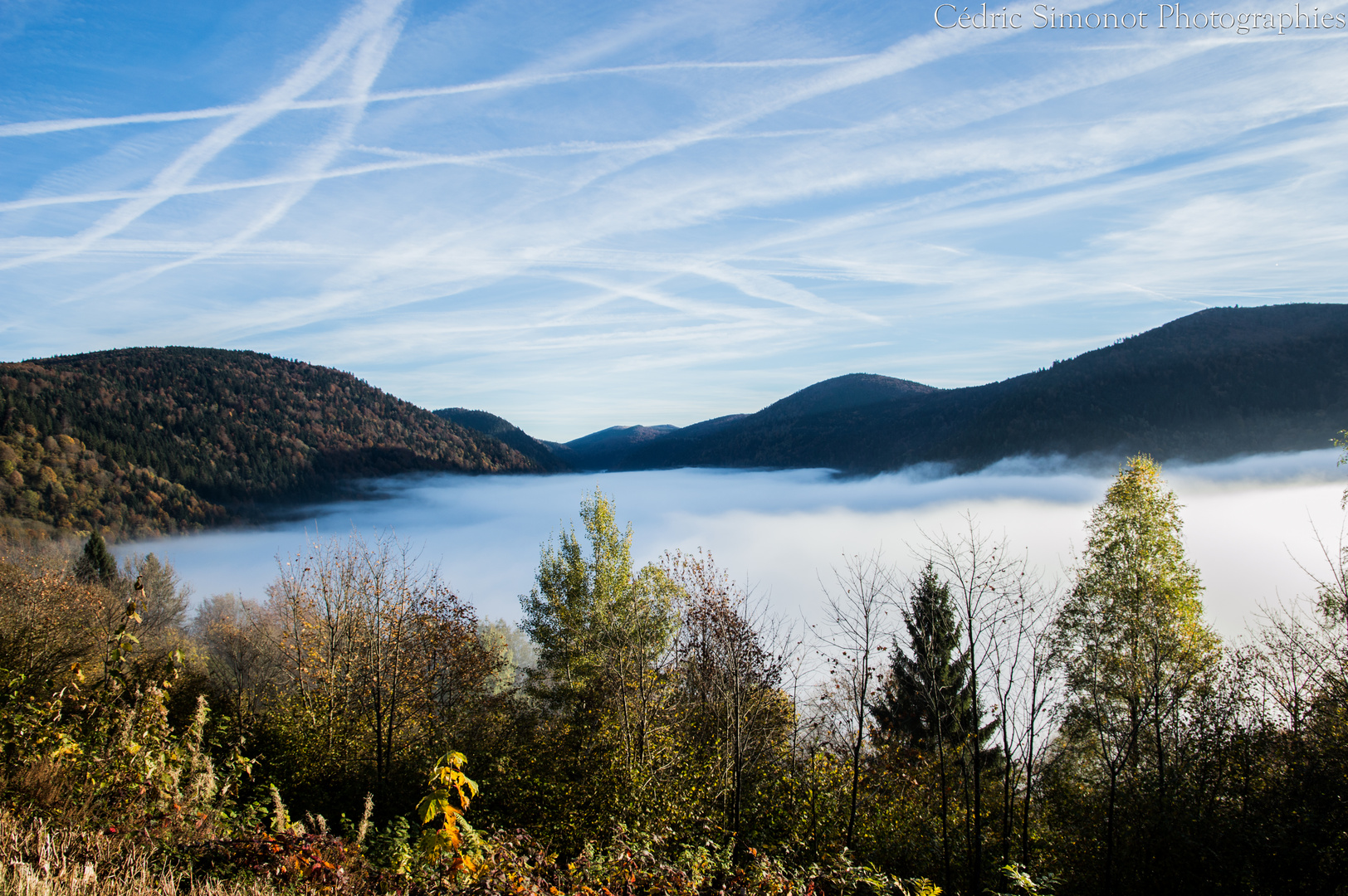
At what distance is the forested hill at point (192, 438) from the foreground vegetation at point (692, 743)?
85412 mm

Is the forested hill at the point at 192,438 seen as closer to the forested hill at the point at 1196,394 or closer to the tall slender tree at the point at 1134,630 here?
the tall slender tree at the point at 1134,630

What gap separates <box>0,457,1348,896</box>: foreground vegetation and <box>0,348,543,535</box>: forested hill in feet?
280

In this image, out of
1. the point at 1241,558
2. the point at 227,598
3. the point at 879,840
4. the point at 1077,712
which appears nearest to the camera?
the point at 879,840

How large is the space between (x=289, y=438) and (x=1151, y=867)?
175 metres

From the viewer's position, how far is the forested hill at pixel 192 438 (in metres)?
95.6

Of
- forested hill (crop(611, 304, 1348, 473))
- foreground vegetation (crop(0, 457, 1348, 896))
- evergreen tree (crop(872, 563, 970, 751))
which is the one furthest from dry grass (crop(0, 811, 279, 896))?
forested hill (crop(611, 304, 1348, 473))

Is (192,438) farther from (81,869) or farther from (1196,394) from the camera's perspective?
(1196,394)

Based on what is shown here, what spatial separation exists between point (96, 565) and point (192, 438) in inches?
4274

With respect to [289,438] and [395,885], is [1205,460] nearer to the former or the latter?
[395,885]

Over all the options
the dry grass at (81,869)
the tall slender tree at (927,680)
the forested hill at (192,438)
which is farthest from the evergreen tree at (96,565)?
the tall slender tree at (927,680)

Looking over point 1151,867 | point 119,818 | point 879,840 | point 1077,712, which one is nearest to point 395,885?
point 119,818

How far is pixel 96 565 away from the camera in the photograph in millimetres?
44969

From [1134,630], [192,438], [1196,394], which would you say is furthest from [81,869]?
[1196,394]

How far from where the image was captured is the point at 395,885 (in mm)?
5750
